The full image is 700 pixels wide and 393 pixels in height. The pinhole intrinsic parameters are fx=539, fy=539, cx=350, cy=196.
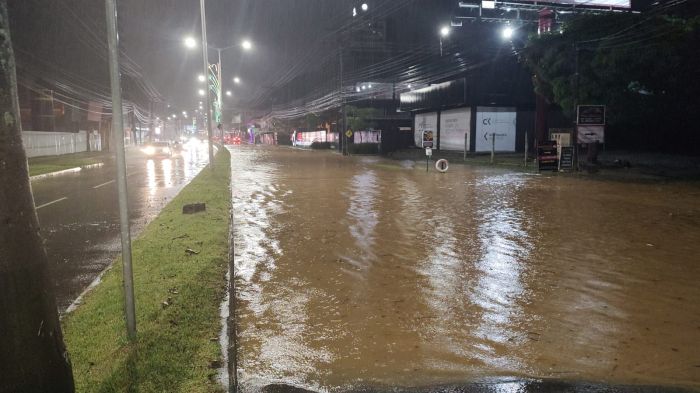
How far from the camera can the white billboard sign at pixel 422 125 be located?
48003mm

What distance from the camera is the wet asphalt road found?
7625 mm

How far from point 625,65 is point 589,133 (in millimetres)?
3213

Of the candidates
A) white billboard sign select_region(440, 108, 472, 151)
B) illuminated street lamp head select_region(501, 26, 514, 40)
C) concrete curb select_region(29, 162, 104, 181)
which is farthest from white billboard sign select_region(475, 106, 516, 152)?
concrete curb select_region(29, 162, 104, 181)

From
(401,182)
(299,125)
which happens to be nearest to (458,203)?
(401,182)

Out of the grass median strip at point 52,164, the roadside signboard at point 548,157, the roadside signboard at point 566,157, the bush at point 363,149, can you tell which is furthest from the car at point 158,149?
the roadside signboard at point 566,157

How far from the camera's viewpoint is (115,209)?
45.5 feet

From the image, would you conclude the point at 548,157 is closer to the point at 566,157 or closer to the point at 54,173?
the point at 566,157

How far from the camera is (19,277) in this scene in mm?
2965

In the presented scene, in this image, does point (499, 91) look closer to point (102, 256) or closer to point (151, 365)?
point (102, 256)

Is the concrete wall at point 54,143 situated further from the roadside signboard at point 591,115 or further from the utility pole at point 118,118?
the utility pole at point 118,118

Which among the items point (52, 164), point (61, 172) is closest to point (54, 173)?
point (61, 172)

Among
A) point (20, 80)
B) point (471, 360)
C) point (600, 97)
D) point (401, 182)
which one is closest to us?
point (471, 360)

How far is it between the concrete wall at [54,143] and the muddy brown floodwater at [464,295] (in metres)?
32.0

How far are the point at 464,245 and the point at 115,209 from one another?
365 inches
